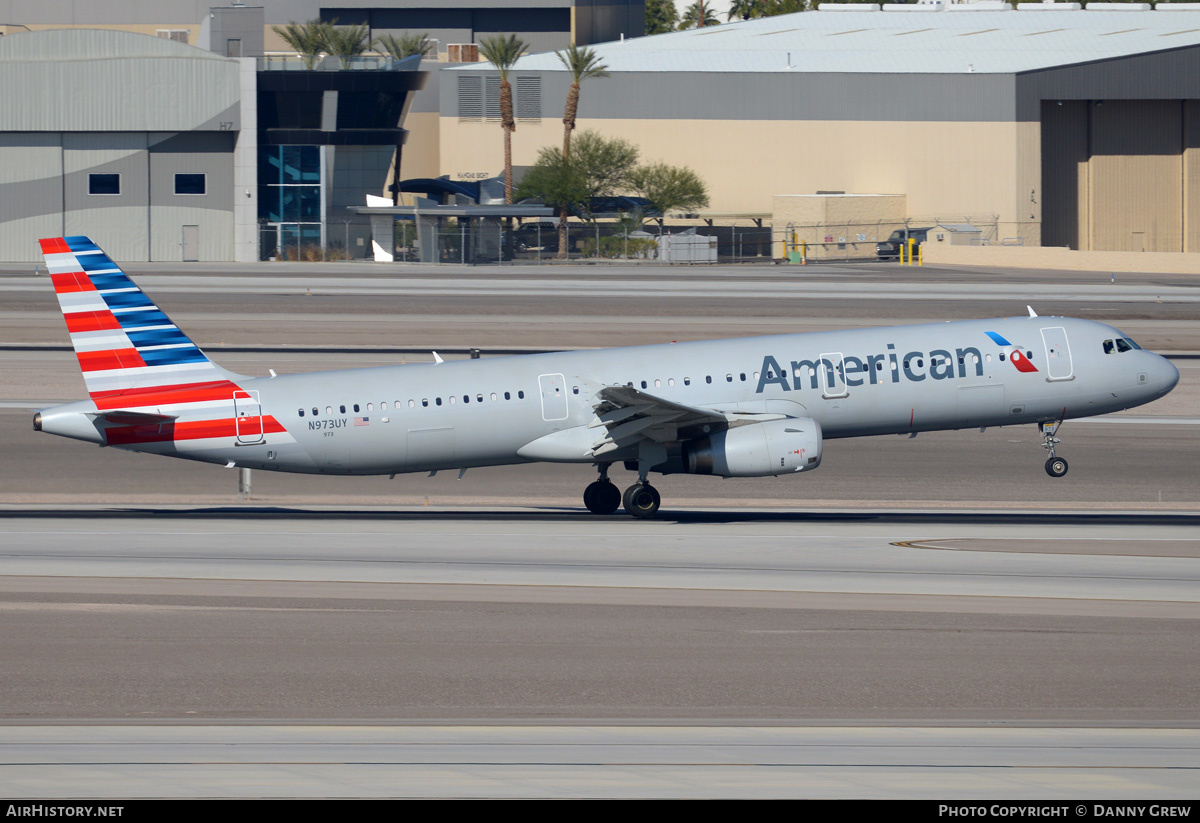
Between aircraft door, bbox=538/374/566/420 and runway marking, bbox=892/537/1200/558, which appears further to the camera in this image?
aircraft door, bbox=538/374/566/420

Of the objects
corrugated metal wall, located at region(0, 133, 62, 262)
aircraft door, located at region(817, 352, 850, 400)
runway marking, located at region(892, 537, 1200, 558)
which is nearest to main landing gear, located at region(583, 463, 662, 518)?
aircraft door, located at region(817, 352, 850, 400)

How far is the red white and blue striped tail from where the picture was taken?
114 feet

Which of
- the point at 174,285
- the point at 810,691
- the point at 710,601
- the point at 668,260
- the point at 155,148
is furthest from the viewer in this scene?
the point at 668,260

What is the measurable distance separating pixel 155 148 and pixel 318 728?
87.5m

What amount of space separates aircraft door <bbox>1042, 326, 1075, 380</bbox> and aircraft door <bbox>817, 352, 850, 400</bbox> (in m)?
5.36

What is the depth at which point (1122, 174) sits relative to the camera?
122 m

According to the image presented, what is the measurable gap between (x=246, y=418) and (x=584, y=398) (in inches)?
310

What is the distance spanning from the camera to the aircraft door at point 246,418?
35281mm

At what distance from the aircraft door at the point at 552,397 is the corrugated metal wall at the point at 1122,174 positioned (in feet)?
305

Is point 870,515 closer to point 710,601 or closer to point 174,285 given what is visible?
point 710,601

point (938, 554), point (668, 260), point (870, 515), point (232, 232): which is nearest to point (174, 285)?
point (232, 232)

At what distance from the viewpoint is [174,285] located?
84.1m

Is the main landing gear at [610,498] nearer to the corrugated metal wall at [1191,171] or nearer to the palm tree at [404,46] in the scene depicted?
the corrugated metal wall at [1191,171]

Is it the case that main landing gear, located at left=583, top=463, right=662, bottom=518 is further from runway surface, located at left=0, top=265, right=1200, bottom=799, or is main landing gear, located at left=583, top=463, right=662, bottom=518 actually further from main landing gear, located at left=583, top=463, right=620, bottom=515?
runway surface, located at left=0, top=265, right=1200, bottom=799
